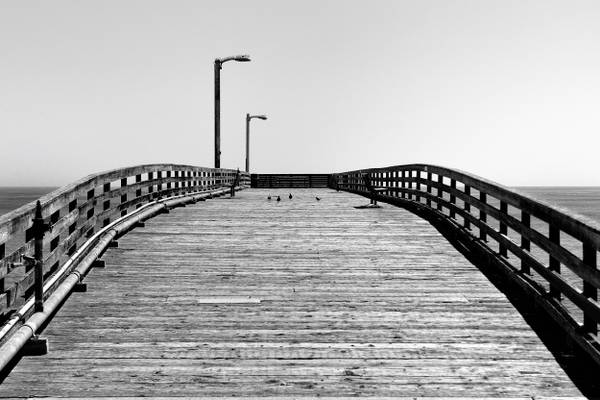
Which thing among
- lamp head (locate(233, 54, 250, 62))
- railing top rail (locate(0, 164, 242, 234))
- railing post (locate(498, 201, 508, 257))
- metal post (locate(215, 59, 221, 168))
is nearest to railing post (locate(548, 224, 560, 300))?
railing post (locate(498, 201, 508, 257))

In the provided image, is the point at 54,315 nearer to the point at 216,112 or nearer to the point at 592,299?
the point at 592,299

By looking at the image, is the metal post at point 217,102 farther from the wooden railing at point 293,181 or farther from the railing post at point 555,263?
the wooden railing at point 293,181

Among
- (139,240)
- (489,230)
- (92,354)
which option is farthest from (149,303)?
(489,230)

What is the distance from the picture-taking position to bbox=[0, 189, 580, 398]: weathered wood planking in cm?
527

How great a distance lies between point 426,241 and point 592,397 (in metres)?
6.68

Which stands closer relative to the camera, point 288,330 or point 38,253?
point 38,253

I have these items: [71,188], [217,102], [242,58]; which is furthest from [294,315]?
[242,58]

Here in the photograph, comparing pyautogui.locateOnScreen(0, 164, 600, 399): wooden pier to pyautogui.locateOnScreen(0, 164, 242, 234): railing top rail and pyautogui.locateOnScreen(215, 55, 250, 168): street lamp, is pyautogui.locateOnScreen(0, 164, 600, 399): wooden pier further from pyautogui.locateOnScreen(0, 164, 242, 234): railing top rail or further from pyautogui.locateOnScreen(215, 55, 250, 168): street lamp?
pyautogui.locateOnScreen(215, 55, 250, 168): street lamp

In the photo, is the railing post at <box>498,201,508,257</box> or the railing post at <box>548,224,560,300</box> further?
the railing post at <box>498,201,508,257</box>

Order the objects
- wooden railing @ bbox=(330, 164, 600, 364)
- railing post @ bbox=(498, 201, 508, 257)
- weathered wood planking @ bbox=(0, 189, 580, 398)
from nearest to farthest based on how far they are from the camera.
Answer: weathered wood planking @ bbox=(0, 189, 580, 398)
wooden railing @ bbox=(330, 164, 600, 364)
railing post @ bbox=(498, 201, 508, 257)

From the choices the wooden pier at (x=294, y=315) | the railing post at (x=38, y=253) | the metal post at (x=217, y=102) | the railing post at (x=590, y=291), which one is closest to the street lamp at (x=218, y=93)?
the metal post at (x=217, y=102)

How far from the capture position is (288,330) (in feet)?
21.5

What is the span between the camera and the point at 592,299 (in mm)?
5984

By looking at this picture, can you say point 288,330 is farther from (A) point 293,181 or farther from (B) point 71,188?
(A) point 293,181
